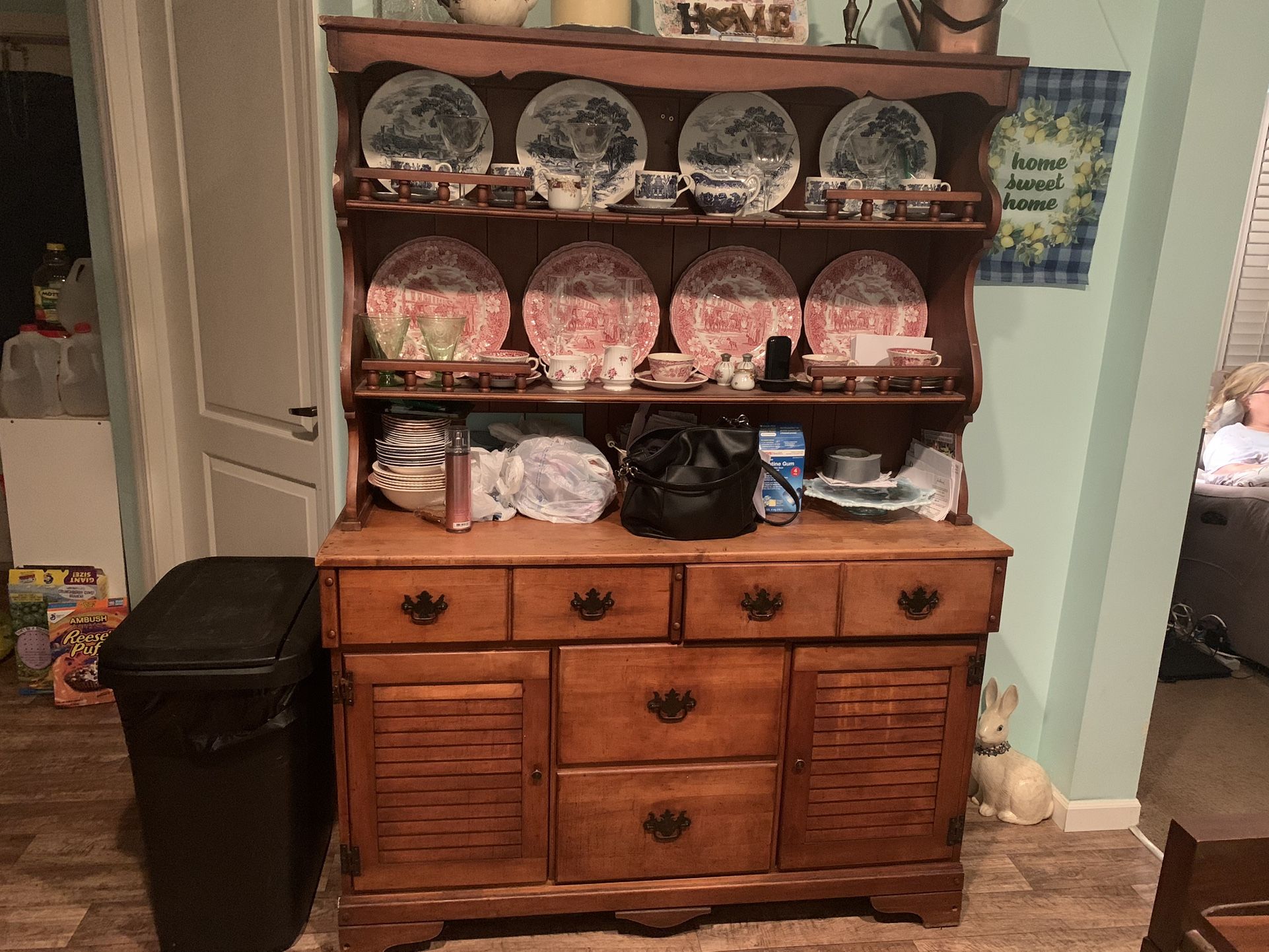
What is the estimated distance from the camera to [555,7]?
1.82 metres

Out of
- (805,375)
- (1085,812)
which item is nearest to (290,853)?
(805,375)

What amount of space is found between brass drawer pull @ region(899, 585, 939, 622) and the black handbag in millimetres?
318

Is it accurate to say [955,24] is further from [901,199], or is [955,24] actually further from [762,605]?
[762,605]

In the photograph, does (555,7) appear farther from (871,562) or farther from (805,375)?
(871,562)

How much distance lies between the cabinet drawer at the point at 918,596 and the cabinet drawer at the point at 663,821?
38 cm

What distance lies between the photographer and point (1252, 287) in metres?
4.63

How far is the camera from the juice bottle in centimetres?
291

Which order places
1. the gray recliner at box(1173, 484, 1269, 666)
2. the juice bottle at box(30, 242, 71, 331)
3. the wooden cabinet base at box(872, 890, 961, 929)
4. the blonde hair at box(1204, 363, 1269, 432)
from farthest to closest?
the blonde hair at box(1204, 363, 1269, 432)
the gray recliner at box(1173, 484, 1269, 666)
the juice bottle at box(30, 242, 71, 331)
the wooden cabinet base at box(872, 890, 961, 929)

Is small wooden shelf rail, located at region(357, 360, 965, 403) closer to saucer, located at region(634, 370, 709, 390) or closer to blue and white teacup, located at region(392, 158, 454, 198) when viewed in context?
saucer, located at region(634, 370, 709, 390)

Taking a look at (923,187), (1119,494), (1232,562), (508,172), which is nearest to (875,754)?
(1119,494)

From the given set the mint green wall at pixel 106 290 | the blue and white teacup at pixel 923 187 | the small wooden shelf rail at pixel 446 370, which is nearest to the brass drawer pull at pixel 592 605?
the small wooden shelf rail at pixel 446 370

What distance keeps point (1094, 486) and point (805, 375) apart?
85 cm

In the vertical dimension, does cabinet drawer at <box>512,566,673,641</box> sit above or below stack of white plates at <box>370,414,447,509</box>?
below

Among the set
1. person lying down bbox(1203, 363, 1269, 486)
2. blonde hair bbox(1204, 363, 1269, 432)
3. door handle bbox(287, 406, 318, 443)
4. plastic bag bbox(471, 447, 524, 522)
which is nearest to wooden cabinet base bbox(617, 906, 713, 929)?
plastic bag bbox(471, 447, 524, 522)
